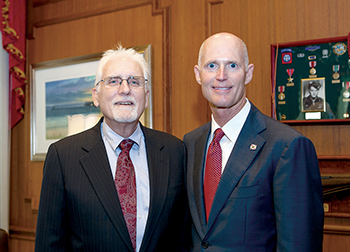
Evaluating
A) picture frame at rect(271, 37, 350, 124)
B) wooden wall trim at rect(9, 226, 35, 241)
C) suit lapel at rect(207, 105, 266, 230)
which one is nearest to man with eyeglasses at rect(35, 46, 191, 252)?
suit lapel at rect(207, 105, 266, 230)

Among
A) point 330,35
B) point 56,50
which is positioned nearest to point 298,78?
point 330,35

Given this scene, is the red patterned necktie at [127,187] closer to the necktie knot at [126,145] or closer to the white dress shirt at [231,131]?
the necktie knot at [126,145]

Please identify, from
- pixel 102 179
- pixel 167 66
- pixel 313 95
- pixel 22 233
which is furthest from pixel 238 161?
pixel 22 233

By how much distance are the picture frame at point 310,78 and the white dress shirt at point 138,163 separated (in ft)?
3.65

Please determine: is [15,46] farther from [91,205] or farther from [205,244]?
[205,244]

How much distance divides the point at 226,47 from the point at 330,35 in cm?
112

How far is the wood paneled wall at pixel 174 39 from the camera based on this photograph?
2445 mm

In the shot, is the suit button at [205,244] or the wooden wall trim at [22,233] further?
the wooden wall trim at [22,233]

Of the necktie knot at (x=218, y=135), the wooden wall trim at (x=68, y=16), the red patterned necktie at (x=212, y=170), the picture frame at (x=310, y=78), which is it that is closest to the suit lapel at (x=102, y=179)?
the red patterned necktie at (x=212, y=170)

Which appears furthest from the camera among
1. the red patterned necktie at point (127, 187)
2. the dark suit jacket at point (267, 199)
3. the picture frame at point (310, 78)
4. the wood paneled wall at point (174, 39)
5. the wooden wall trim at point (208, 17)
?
the wooden wall trim at point (208, 17)

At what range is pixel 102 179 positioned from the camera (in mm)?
1738

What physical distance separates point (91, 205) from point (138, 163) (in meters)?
0.35

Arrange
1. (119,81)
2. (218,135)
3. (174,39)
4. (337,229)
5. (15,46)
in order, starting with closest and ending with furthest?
1. (218,135)
2. (119,81)
3. (337,229)
4. (174,39)
5. (15,46)

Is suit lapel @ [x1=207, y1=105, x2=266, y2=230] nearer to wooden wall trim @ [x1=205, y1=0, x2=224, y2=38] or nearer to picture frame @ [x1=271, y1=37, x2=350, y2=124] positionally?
picture frame @ [x1=271, y1=37, x2=350, y2=124]
